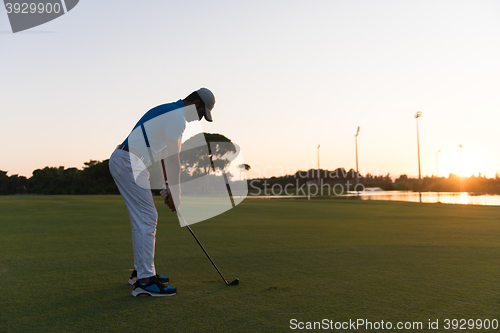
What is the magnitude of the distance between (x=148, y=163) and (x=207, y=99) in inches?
39.3

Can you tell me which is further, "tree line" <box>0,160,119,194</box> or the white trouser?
"tree line" <box>0,160,119,194</box>

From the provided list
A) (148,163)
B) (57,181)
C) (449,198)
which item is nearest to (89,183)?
(57,181)

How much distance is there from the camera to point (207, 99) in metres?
4.25

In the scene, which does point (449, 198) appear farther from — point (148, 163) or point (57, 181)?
point (57, 181)

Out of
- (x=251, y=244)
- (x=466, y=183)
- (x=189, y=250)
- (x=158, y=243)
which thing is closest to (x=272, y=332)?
(x=189, y=250)

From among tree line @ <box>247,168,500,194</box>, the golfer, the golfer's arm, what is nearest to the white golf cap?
the golfer

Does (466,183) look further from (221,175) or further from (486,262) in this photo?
(486,262)

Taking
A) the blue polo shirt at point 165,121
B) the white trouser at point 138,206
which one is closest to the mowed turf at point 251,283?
the white trouser at point 138,206

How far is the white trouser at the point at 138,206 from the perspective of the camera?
3893 mm

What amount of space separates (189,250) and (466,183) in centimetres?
6965

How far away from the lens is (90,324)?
2877 mm

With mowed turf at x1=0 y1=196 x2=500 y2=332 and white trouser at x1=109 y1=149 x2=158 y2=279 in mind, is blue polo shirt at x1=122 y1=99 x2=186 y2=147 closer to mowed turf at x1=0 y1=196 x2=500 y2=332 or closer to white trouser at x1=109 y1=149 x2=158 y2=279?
white trouser at x1=109 y1=149 x2=158 y2=279

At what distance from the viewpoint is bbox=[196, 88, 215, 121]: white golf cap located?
4238 millimetres

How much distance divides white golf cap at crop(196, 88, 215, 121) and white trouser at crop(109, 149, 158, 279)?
95cm
